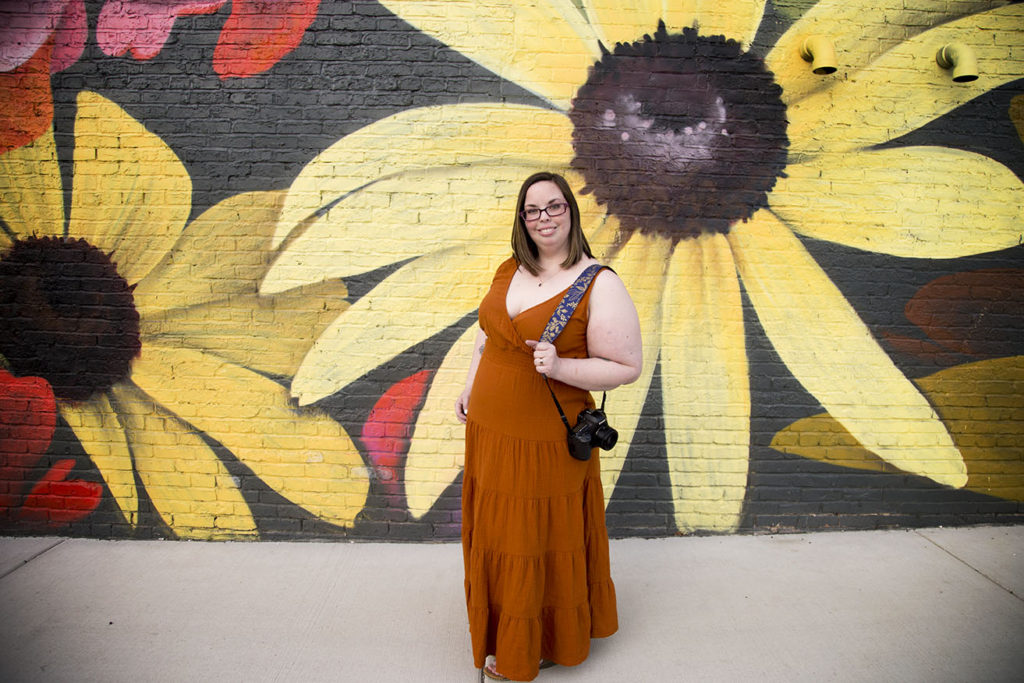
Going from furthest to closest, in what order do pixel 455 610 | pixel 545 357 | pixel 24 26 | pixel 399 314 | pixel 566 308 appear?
pixel 399 314
pixel 24 26
pixel 455 610
pixel 566 308
pixel 545 357

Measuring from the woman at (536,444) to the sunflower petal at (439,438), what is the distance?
98cm

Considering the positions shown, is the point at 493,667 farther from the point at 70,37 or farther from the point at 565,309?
the point at 70,37

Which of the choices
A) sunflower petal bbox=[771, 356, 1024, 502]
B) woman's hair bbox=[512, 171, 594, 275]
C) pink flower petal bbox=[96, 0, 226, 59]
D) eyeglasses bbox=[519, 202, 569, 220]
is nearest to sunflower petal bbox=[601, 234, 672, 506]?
sunflower petal bbox=[771, 356, 1024, 502]

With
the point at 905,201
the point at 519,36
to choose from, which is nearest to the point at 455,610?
the point at 519,36

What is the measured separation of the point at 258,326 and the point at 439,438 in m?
1.12

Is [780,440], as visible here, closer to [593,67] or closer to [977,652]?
[977,652]

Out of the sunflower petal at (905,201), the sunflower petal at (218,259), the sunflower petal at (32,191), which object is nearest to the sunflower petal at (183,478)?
the sunflower petal at (218,259)

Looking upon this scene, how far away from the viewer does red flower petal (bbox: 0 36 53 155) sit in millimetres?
3123

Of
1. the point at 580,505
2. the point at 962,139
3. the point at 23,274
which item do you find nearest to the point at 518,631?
the point at 580,505

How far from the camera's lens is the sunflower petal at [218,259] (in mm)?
3176

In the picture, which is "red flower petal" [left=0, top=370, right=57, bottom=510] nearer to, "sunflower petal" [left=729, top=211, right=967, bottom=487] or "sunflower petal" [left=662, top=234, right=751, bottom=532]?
"sunflower petal" [left=662, top=234, right=751, bottom=532]

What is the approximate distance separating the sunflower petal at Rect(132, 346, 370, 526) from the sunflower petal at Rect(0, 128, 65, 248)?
0.82 meters

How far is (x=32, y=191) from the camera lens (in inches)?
125

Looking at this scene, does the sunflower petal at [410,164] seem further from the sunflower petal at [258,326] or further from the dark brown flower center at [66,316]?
the dark brown flower center at [66,316]
